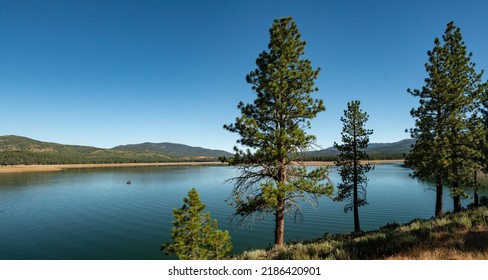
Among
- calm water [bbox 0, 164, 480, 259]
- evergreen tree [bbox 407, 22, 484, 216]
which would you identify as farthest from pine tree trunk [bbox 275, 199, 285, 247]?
evergreen tree [bbox 407, 22, 484, 216]

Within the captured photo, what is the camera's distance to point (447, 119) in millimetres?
18109

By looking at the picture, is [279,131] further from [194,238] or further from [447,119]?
[447,119]

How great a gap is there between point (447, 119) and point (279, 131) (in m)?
13.8

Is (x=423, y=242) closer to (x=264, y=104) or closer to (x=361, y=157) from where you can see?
(x=264, y=104)

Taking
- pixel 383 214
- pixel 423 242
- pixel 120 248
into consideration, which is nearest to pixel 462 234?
pixel 423 242

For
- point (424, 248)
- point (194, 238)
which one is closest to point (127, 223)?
point (194, 238)

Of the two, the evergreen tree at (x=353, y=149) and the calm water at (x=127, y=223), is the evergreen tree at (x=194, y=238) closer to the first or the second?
the calm water at (x=127, y=223)

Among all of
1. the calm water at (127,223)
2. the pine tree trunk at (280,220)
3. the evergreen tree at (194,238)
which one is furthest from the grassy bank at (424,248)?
the calm water at (127,223)

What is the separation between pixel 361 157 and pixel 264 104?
13582 mm

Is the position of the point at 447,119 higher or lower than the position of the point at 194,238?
higher

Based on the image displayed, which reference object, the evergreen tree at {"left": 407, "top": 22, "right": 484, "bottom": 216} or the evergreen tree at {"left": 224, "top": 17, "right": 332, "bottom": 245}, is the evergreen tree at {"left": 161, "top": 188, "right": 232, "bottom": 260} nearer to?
the evergreen tree at {"left": 224, "top": 17, "right": 332, "bottom": 245}

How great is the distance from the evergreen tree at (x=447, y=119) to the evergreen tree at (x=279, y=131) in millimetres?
9241

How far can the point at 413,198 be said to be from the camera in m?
49.1
